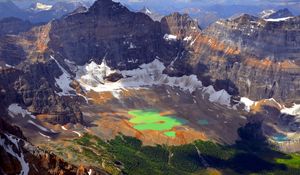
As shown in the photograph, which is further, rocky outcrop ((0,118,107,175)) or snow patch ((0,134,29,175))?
snow patch ((0,134,29,175))

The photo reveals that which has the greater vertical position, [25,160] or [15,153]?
[15,153]

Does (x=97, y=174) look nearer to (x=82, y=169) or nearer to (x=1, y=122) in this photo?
(x=82, y=169)

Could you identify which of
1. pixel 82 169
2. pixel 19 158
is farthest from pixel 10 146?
pixel 82 169

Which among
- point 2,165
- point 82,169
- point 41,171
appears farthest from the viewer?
point 82,169

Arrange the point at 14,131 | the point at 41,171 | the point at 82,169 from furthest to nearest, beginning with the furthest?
1. the point at 14,131
2. the point at 82,169
3. the point at 41,171

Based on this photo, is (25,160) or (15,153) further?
(25,160)

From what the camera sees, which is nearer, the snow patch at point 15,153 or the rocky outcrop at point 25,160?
the rocky outcrop at point 25,160

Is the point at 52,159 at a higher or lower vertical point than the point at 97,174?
higher

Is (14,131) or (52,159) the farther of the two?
(14,131)

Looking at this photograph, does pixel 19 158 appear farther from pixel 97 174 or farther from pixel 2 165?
pixel 97 174
